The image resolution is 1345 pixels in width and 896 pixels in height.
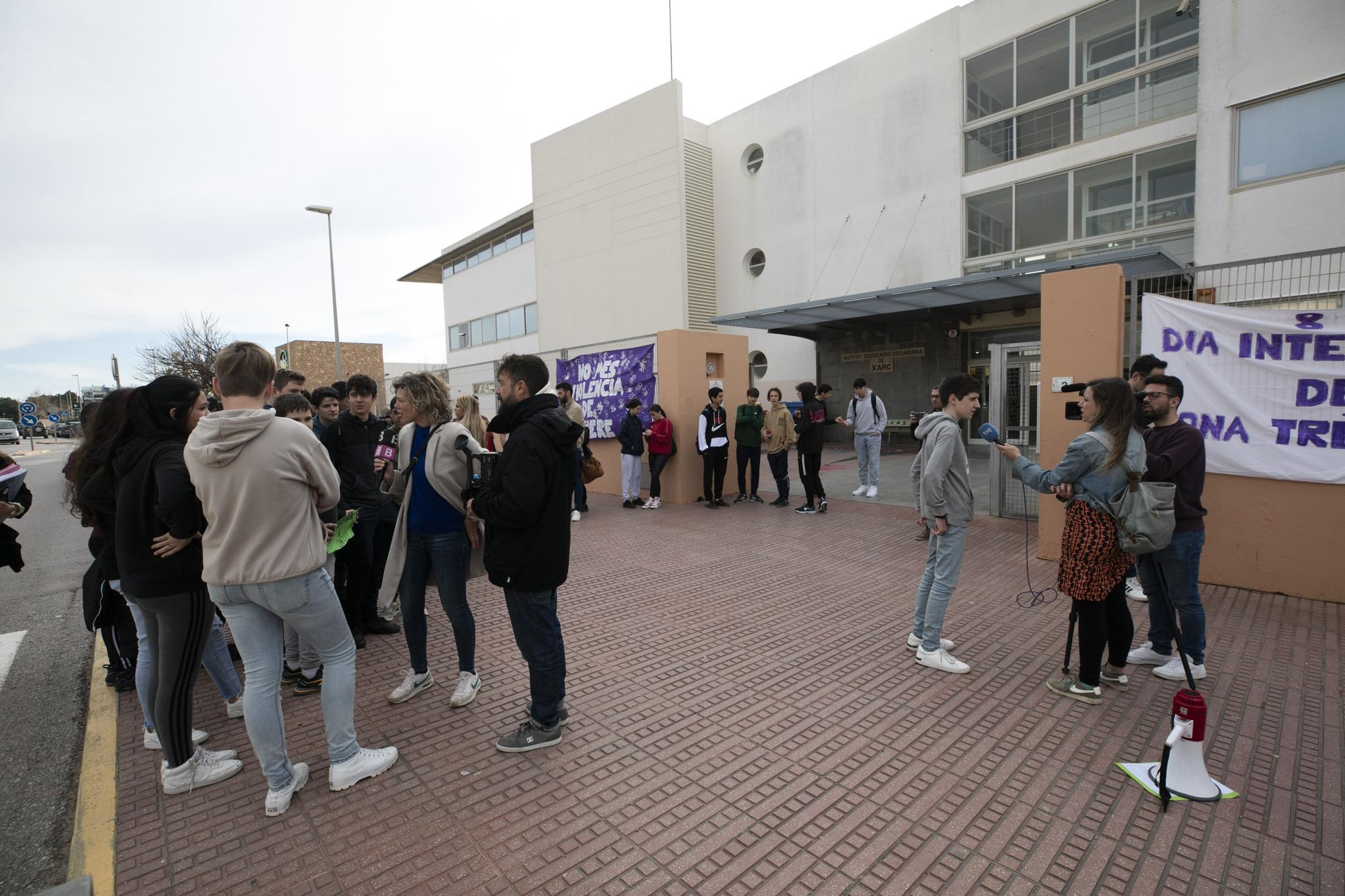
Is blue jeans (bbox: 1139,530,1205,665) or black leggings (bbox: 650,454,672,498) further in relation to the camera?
black leggings (bbox: 650,454,672,498)

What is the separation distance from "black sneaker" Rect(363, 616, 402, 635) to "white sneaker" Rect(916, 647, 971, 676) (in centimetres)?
379

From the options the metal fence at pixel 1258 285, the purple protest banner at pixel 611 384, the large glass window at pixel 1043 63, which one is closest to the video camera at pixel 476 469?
the metal fence at pixel 1258 285

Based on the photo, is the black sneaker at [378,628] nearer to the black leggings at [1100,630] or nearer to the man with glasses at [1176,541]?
the black leggings at [1100,630]

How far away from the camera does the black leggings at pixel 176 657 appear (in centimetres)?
291

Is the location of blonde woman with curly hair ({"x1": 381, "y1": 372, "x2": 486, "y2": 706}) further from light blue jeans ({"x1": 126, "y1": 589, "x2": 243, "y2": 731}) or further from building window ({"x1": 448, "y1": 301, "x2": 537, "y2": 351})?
building window ({"x1": 448, "y1": 301, "x2": 537, "y2": 351})

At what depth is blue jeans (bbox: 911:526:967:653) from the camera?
415 cm

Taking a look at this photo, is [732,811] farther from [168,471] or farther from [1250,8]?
[1250,8]

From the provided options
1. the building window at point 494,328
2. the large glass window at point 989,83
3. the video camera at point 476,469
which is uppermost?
the large glass window at point 989,83

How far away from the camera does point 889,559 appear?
269 inches

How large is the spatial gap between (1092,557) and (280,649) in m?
4.08

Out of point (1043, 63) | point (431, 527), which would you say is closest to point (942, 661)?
point (431, 527)

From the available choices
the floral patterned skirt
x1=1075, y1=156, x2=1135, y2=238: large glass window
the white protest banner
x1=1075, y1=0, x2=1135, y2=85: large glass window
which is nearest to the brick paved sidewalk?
the floral patterned skirt

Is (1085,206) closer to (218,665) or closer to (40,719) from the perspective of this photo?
(218,665)

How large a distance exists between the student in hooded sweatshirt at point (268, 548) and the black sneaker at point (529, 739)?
0.68m
